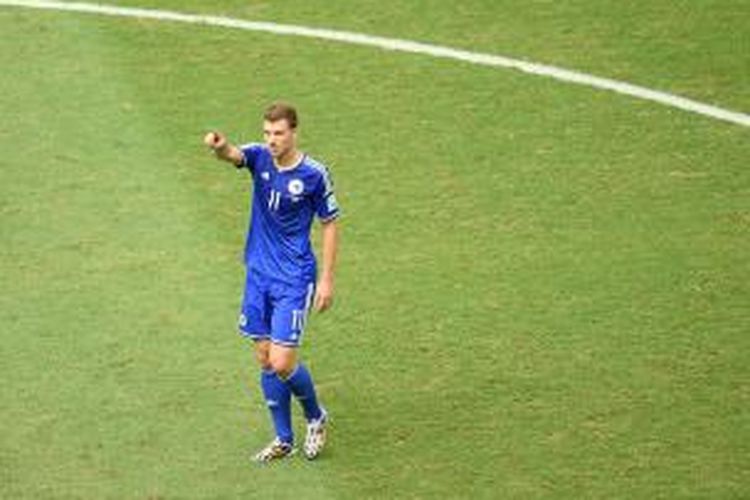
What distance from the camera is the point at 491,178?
14.5m

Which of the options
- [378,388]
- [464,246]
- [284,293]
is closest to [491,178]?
[464,246]

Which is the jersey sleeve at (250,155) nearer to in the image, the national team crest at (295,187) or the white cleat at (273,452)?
the national team crest at (295,187)

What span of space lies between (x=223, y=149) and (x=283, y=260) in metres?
0.80

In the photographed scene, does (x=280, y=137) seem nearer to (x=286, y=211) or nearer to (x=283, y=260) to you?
(x=286, y=211)

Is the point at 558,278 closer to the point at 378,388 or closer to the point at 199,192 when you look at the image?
the point at 378,388

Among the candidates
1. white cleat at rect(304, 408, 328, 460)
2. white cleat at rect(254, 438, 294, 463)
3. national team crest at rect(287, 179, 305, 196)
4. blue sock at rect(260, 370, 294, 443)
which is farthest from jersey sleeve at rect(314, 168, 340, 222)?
white cleat at rect(254, 438, 294, 463)

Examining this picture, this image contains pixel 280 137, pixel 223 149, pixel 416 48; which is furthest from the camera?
pixel 416 48

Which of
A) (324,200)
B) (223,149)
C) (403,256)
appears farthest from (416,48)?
(223,149)

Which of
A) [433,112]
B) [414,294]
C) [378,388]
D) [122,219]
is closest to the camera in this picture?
[378,388]

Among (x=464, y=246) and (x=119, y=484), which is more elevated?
(x=464, y=246)

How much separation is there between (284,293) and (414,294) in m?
2.43

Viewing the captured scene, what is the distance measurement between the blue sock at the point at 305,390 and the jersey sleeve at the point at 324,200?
87 centimetres

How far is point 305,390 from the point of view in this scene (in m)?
10.8

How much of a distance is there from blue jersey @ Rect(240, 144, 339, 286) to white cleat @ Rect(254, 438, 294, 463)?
973 mm
